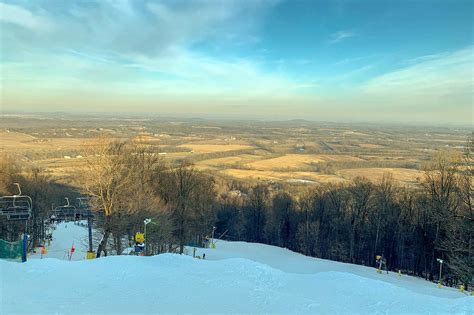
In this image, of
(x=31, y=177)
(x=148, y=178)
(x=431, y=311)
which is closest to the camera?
(x=431, y=311)

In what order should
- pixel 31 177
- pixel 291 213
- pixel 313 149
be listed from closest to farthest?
1. pixel 31 177
2. pixel 291 213
3. pixel 313 149

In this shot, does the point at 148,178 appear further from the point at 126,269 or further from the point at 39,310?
the point at 39,310

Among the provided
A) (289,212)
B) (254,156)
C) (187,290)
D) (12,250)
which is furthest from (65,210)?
(254,156)

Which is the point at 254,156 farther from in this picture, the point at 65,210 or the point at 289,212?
the point at 65,210

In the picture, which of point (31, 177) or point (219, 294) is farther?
point (31, 177)

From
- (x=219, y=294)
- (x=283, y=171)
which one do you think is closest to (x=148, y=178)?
(x=219, y=294)

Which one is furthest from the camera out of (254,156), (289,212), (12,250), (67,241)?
(254,156)

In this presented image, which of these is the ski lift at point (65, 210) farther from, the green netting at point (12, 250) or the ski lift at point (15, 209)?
the green netting at point (12, 250)

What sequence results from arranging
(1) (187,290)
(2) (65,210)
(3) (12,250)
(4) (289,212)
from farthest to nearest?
(4) (289,212) < (2) (65,210) < (3) (12,250) < (1) (187,290)
